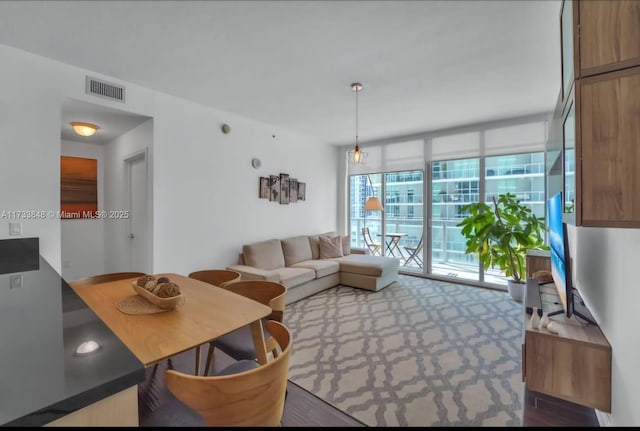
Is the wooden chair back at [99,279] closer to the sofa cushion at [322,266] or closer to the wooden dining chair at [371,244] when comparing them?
the sofa cushion at [322,266]

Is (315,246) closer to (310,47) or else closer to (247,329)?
(247,329)

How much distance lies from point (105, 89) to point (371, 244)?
4766mm

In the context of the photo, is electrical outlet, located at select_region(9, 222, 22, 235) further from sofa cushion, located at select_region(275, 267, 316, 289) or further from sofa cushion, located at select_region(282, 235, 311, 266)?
sofa cushion, located at select_region(282, 235, 311, 266)

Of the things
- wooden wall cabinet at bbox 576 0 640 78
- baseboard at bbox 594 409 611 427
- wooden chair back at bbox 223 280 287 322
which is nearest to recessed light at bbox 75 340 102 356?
wooden chair back at bbox 223 280 287 322

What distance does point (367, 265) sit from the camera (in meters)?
4.39

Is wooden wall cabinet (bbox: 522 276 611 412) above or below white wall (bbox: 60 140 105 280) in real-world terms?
below

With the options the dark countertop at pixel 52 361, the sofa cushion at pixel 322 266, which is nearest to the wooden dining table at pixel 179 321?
the dark countertop at pixel 52 361

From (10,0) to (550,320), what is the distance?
4.11 meters

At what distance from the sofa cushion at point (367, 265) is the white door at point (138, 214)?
2732 mm

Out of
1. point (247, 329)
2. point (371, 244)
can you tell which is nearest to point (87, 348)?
point (247, 329)

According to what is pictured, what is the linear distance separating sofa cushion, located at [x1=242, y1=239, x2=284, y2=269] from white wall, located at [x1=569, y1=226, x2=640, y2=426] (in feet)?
11.1

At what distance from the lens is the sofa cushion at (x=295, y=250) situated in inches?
180

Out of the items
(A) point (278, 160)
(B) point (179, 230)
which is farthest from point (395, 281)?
(B) point (179, 230)

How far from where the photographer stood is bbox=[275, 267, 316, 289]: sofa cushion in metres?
3.71
